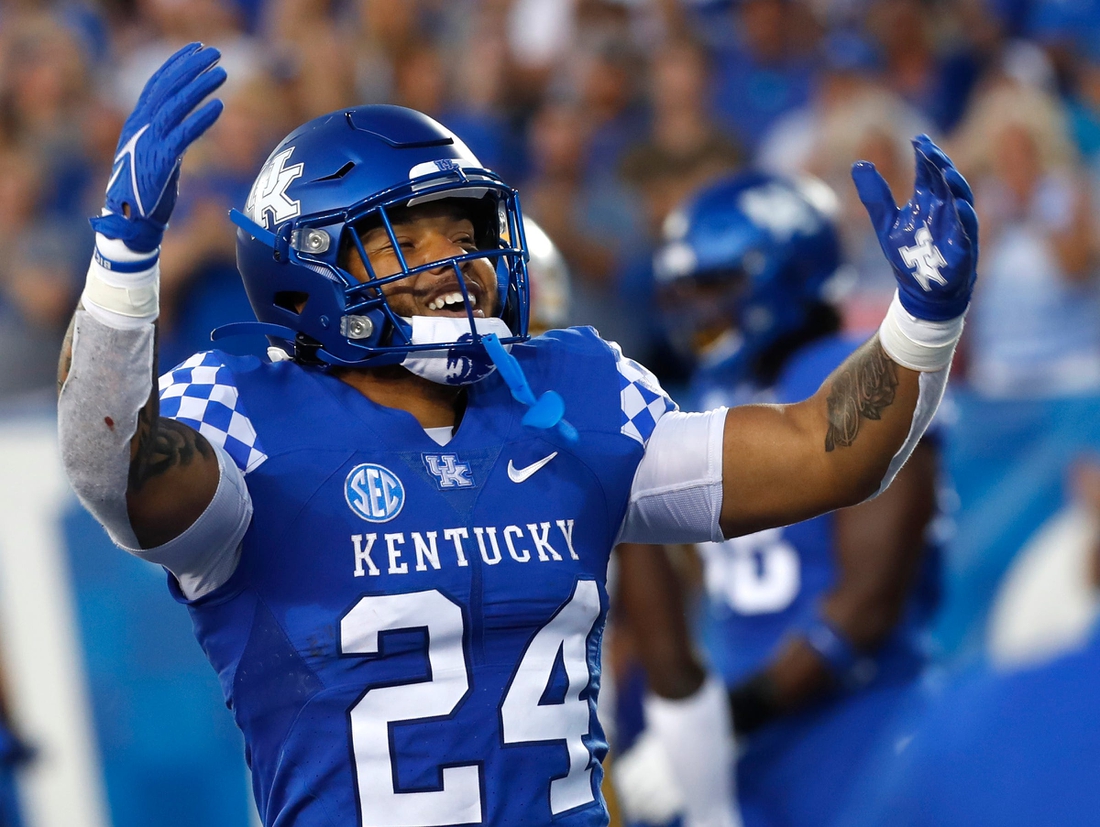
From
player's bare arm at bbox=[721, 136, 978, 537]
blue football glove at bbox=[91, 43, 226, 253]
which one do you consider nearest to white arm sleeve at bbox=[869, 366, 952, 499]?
player's bare arm at bbox=[721, 136, 978, 537]

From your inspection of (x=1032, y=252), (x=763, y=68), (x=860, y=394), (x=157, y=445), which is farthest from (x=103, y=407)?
(x=763, y=68)

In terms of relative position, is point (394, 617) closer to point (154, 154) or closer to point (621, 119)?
point (154, 154)

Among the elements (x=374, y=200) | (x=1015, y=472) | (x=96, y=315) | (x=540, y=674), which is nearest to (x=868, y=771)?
(x=1015, y=472)

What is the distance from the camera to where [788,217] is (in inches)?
161

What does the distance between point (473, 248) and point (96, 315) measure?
0.70 metres

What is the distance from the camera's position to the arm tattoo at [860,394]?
205cm

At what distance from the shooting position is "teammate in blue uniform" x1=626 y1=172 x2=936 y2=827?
3641mm

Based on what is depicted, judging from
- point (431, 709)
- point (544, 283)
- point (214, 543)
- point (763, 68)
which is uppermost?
point (763, 68)

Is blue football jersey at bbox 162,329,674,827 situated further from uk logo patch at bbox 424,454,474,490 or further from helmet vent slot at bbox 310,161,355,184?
helmet vent slot at bbox 310,161,355,184

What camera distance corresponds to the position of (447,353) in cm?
210

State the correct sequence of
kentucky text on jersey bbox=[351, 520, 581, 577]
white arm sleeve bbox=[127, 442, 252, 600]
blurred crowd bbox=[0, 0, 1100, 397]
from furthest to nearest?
blurred crowd bbox=[0, 0, 1100, 397] → kentucky text on jersey bbox=[351, 520, 581, 577] → white arm sleeve bbox=[127, 442, 252, 600]

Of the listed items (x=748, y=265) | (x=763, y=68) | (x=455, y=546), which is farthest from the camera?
(x=763, y=68)

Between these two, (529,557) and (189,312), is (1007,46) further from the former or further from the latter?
(529,557)

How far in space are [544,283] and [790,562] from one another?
101 centimetres
